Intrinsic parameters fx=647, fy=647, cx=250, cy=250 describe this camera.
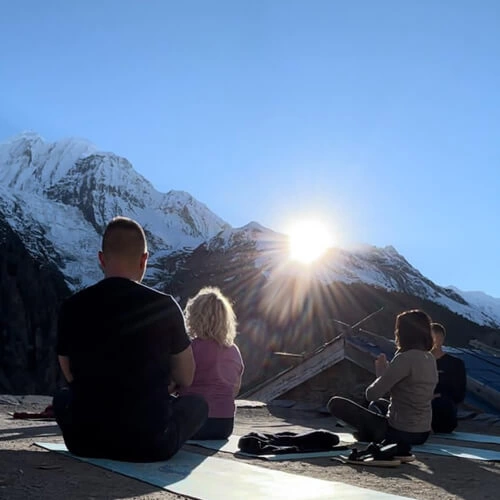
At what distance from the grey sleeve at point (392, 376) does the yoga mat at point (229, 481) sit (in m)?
1.62

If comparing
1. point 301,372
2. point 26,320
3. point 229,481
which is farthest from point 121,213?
point 229,481

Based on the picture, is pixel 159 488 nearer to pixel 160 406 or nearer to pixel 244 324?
pixel 160 406

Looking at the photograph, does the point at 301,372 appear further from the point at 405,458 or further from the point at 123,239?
the point at 123,239

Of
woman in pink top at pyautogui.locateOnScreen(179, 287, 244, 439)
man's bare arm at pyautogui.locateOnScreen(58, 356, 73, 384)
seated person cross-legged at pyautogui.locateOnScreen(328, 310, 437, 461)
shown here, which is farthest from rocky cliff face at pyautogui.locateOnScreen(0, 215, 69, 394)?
man's bare arm at pyautogui.locateOnScreen(58, 356, 73, 384)

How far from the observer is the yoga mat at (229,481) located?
116 inches

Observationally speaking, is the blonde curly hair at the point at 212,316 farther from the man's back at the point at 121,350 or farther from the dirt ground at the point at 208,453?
the man's back at the point at 121,350

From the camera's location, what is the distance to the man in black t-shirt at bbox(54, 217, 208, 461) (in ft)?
11.4

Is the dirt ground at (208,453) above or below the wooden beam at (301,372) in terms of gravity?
below

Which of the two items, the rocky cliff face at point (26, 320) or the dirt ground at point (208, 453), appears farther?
the rocky cliff face at point (26, 320)

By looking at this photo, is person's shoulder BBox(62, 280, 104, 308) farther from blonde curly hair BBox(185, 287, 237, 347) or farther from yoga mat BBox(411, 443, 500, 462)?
yoga mat BBox(411, 443, 500, 462)

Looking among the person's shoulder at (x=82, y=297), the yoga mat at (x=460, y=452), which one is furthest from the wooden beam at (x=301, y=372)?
the person's shoulder at (x=82, y=297)

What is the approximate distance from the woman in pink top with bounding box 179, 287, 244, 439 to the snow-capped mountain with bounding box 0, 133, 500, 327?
42.6 m

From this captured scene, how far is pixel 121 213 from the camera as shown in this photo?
13750cm

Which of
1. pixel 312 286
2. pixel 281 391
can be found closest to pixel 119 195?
pixel 312 286
